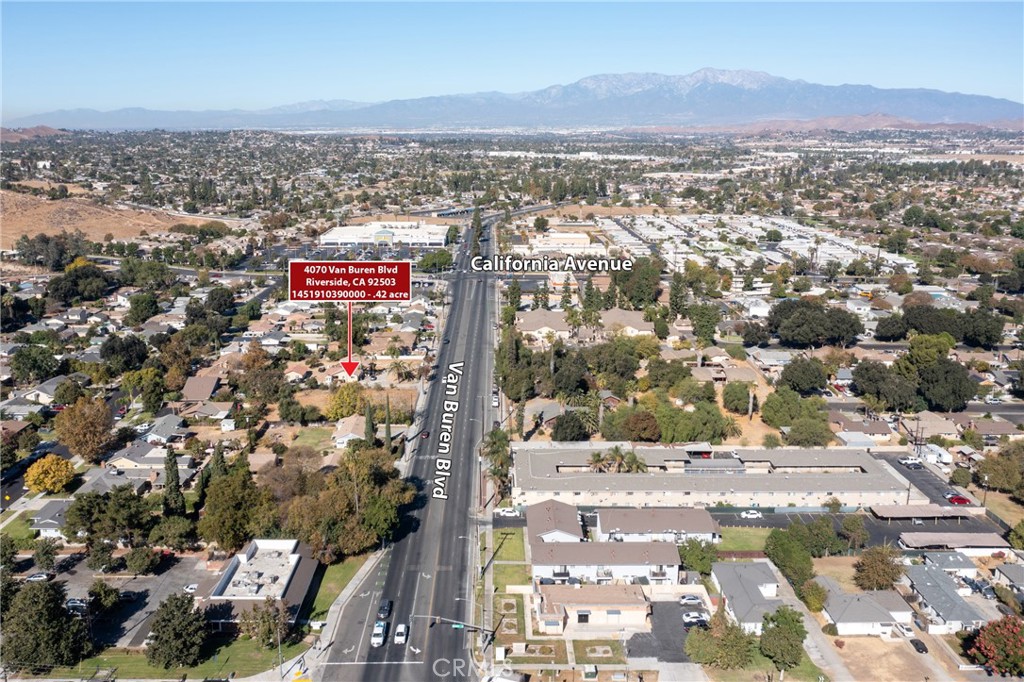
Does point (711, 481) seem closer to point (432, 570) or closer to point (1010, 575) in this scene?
point (1010, 575)

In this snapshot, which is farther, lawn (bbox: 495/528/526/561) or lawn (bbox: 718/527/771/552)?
lawn (bbox: 718/527/771/552)

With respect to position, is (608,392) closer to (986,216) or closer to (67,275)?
(67,275)

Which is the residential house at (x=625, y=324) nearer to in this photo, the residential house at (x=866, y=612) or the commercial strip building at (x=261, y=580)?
the residential house at (x=866, y=612)

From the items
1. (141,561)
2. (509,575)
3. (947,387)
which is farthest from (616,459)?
(947,387)

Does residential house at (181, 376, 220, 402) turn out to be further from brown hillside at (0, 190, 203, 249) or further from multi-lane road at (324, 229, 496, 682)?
brown hillside at (0, 190, 203, 249)

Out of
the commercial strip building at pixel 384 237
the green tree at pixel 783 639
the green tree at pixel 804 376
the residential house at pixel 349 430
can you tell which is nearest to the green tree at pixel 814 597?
the green tree at pixel 783 639

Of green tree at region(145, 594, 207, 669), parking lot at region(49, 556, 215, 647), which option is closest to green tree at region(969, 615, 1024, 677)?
green tree at region(145, 594, 207, 669)

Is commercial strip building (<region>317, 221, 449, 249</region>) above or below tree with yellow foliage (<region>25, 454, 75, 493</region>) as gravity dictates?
above
